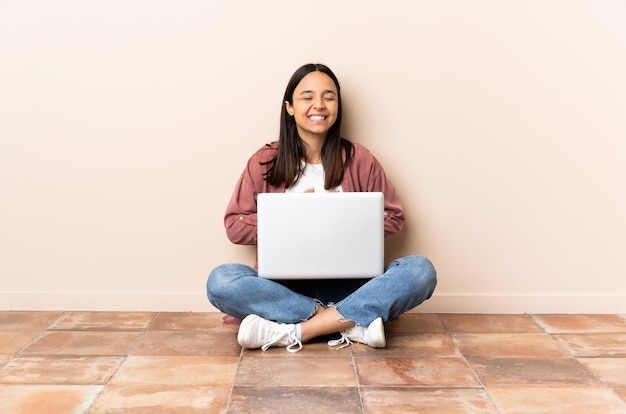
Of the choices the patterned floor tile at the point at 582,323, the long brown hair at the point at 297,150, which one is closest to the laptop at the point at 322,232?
the long brown hair at the point at 297,150

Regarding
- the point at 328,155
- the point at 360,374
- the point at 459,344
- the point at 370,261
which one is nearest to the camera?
the point at 360,374

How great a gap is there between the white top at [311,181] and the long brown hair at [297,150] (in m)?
0.02

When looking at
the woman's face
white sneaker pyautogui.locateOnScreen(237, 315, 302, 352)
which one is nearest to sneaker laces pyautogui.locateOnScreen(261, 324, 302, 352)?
white sneaker pyautogui.locateOnScreen(237, 315, 302, 352)

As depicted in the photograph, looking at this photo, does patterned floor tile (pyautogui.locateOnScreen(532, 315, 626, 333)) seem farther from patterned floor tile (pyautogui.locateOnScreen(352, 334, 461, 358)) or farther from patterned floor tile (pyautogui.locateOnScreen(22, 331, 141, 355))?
patterned floor tile (pyautogui.locateOnScreen(22, 331, 141, 355))

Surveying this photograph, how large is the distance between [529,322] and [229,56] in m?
1.42

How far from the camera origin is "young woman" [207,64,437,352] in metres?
2.25

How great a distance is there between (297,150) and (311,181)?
12 centimetres

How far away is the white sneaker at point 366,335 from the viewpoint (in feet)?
7.23

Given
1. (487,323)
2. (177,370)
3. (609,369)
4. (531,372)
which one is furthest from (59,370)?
(609,369)

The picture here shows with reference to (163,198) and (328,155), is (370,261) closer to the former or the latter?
(328,155)

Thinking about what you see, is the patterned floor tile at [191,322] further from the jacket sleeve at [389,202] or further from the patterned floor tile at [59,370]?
the jacket sleeve at [389,202]

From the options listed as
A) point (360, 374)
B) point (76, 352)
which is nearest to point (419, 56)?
point (360, 374)

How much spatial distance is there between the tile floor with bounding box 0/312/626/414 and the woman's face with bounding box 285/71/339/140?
0.73 meters

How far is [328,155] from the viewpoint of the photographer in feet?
8.20
